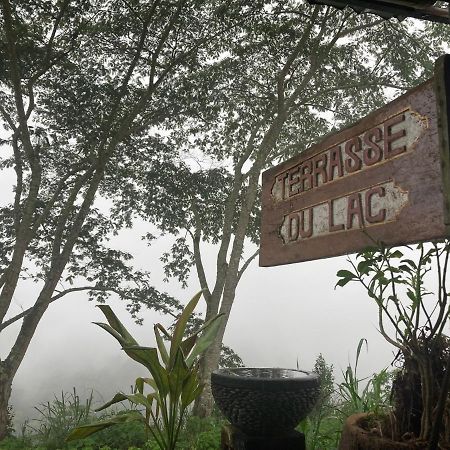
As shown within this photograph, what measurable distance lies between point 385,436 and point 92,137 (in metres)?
8.93

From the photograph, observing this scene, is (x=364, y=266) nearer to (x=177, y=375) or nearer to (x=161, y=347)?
(x=177, y=375)

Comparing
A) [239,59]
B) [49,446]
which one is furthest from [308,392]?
[239,59]

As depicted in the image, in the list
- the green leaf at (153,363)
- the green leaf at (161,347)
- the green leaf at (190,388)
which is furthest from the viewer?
the green leaf at (161,347)

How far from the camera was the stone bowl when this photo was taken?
1.99m

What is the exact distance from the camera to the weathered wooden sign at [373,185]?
1411mm

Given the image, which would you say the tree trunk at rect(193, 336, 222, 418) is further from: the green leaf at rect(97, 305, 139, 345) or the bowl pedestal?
the bowl pedestal

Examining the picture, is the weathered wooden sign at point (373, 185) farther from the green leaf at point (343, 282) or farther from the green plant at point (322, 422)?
the green plant at point (322, 422)

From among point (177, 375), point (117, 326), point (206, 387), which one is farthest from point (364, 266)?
point (206, 387)

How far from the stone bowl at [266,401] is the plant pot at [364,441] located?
253 millimetres

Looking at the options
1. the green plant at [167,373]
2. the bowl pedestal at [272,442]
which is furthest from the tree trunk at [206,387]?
the bowl pedestal at [272,442]

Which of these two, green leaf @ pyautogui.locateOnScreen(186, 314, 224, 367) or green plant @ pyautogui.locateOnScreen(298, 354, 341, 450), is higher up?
green leaf @ pyautogui.locateOnScreen(186, 314, 224, 367)

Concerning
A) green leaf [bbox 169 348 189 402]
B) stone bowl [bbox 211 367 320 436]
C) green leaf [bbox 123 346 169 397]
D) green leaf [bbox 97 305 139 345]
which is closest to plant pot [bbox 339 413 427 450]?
stone bowl [bbox 211 367 320 436]

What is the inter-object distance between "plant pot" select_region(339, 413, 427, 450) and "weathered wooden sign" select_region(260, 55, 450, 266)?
0.87 metres

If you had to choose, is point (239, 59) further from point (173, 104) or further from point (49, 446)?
point (49, 446)
